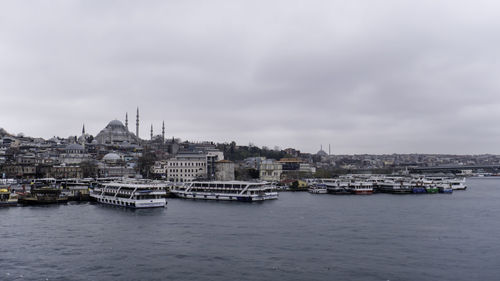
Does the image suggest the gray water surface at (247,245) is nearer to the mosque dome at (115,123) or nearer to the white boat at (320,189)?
the white boat at (320,189)

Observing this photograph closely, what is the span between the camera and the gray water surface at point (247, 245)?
1770cm

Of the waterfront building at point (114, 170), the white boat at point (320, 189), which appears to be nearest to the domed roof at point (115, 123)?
the waterfront building at point (114, 170)

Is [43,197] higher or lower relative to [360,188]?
higher

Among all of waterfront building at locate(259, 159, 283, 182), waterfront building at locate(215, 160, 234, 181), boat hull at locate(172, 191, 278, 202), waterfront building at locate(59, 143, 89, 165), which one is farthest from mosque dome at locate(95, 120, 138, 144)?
boat hull at locate(172, 191, 278, 202)

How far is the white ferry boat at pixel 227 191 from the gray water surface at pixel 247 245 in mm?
11109

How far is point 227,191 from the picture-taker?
48.2 meters

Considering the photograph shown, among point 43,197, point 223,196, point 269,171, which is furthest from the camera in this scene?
point 269,171

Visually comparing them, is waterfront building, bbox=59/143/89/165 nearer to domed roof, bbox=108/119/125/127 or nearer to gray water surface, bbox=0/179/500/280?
domed roof, bbox=108/119/125/127

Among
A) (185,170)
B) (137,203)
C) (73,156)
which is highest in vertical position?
(73,156)

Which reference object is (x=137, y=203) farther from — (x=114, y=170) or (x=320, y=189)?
(x=114, y=170)

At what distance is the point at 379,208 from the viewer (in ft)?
133

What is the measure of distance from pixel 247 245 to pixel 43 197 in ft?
93.5

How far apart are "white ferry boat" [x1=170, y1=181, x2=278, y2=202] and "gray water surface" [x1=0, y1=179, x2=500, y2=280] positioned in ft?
36.4

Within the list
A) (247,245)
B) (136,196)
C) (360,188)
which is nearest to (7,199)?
(136,196)
